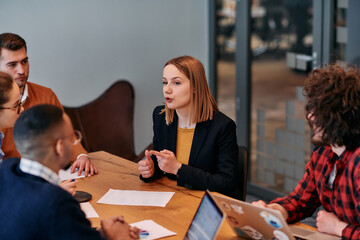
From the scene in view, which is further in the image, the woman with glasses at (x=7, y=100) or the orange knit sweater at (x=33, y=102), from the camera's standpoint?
the orange knit sweater at (x=33, y=102)

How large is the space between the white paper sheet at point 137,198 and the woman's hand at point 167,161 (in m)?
0.12

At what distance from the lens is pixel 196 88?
8.57ft

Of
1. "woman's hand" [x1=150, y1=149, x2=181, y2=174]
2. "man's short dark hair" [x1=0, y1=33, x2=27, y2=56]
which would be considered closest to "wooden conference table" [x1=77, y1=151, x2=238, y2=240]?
"woman's hand" [x1=150, y1=149, x2=181, y2=174]

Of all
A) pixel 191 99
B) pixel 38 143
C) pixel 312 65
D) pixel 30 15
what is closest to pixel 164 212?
pixel 191 99

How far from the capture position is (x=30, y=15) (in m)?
4.13

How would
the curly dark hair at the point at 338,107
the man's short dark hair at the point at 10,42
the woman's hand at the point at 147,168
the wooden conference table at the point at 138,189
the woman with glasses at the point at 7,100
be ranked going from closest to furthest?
the curly dark hair at the point at 338,107
the wooden conference table at the point at 138,189
the woman with glasses at the point at 7,100
the woman's hand at the point at 147,168
the man's short dark hair at the point at 10,42

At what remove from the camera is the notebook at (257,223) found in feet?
5.67

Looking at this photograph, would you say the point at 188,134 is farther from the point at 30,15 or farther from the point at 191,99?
the point at 30,15

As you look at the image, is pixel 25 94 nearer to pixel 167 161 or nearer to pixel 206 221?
pixel 167 161

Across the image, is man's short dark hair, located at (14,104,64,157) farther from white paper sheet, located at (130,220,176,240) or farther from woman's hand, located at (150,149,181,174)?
woman's hand, located at (150,149,181,174)

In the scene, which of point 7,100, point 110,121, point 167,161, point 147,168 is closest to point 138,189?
point 147,168

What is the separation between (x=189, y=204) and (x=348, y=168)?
78 cm

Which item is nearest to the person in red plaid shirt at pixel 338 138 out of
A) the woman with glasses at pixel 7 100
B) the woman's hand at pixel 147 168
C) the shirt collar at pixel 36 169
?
the woman's hand at pixel 147 168

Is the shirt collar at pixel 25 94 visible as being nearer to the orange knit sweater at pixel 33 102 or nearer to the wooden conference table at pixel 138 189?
the orange knit sweater at pixel 33 102
